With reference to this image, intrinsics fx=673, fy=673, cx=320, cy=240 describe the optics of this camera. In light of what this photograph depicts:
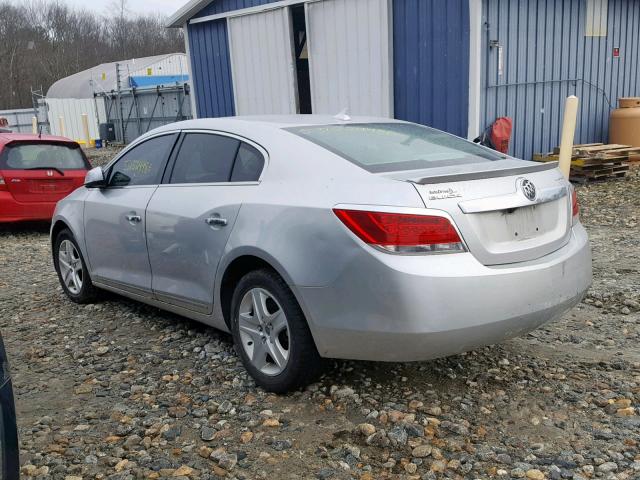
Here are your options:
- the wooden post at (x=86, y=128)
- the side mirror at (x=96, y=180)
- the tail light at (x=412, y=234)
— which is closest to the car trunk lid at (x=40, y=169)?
the side mirror at (x=96, y=180)

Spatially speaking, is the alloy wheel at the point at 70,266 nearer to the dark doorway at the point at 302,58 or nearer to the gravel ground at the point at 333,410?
the gravel ground at the point at 333,410

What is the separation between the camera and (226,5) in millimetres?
13875

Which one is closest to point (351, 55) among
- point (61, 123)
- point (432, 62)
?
point (432, 62)

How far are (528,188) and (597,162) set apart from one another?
27.0 feet

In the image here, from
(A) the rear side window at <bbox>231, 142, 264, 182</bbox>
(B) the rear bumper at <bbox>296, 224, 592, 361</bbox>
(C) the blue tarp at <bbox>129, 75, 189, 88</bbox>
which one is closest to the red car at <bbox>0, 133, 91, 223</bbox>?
(A) the rear side window at <bbox>231, 142, 264, 182</bbox>

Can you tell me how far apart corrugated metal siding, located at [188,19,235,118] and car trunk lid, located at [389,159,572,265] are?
462 inches

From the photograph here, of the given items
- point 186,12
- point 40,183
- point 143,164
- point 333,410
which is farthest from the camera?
point 186,12

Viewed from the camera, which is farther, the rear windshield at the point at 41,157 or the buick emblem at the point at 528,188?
the rear windshield at the point at 41,157

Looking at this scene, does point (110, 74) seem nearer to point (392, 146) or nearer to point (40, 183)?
point (40, 183)

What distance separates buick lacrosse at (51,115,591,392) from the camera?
3.06 m

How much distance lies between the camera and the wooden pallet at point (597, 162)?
10789 millimetres

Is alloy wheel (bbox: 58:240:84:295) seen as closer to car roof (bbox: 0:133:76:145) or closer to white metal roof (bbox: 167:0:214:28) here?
car roof (bbox: 0:133:76:145)

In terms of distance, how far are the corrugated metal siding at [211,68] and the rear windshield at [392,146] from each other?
10.7 meters

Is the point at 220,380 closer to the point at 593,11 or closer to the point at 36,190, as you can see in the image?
the point at 36,190
